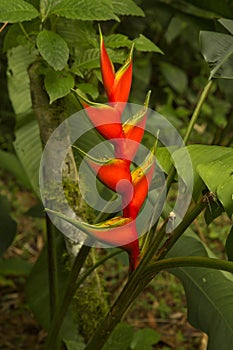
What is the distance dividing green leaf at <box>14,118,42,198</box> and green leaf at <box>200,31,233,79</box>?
440mm

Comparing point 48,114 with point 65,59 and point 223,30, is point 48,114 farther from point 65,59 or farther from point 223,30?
point 223,30

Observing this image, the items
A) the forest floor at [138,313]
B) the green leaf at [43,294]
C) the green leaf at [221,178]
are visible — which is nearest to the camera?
the green leaf at [221,178]

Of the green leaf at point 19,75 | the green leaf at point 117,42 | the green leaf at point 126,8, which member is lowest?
the green leaf at point 19,75

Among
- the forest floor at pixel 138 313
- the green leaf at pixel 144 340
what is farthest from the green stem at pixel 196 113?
the forest floor at pixel 138 313

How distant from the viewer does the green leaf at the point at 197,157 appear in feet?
3.00

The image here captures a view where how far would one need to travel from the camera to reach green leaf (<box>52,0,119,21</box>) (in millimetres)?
1061

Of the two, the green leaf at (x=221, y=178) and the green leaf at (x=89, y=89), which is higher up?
the green leaf at (x=221, y=178)

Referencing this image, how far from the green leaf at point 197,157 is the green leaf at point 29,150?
19.5 inches

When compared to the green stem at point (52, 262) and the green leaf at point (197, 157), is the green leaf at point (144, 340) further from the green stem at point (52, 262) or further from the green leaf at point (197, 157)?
the green leaf at point (197, 157)

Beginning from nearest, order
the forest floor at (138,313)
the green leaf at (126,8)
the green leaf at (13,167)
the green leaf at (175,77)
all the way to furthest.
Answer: the green leaf at (126,8)
the green leaf at (13,167)
the forest floor at (138,313)
the green leaf at (175,77)

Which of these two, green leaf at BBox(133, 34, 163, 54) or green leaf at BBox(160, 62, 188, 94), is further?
green leaf at BBox(160, 62, 188, 94)

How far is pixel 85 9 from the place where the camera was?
107 cm

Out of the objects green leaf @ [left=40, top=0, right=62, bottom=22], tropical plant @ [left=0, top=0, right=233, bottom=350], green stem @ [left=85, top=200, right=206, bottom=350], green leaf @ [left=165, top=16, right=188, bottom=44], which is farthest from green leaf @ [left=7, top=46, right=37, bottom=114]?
green leaf @ [left=165, top=16, right=188, bottom=44]

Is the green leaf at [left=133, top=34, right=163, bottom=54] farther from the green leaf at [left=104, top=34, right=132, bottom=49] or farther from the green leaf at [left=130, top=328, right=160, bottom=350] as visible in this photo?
the green leaf at [left=130, top=328, right=160, bottom=350]
